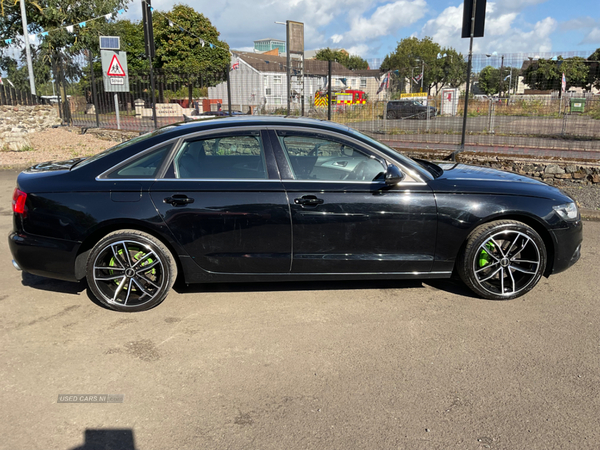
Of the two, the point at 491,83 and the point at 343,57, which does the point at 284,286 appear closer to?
the point at 491,83

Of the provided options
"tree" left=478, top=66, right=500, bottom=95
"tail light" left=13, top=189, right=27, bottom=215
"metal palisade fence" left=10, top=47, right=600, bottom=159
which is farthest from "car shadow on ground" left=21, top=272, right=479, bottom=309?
"tree" left=478, top=66, right=500, bottom=95

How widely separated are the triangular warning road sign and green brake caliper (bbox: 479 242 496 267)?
51.2 ft

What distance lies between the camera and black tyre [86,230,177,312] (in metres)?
3.97

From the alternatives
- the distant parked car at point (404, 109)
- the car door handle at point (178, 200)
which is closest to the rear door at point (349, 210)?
the car door handle at point (178, 200)

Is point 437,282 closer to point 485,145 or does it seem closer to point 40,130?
point 485,145

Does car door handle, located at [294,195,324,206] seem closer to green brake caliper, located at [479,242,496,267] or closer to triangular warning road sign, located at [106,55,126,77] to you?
green brake caliper, located at [479,242,496,267]

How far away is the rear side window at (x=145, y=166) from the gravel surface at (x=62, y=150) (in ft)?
22.9

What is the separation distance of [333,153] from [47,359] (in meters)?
2.74

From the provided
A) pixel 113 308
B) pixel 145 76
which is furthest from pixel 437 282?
pixel 145 76

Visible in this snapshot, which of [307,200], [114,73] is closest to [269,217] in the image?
[307,200]

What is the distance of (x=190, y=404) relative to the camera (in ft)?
9.35

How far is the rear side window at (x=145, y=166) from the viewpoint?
401 cm

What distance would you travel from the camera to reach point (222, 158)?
416 cm

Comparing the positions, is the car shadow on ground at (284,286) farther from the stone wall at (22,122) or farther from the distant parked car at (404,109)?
the distant parked car at (404,109)
